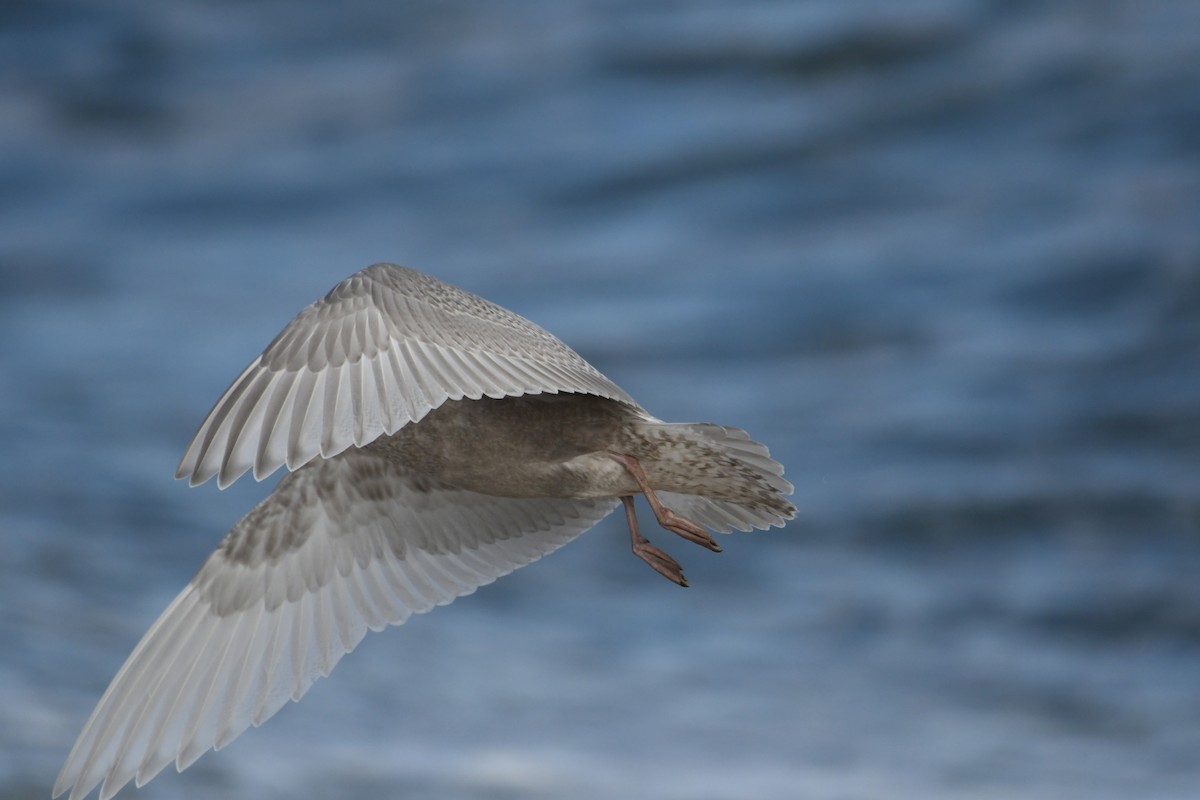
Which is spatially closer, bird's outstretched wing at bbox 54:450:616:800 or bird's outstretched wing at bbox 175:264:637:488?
bird's outstretched wing at bbox 175:264:637:488

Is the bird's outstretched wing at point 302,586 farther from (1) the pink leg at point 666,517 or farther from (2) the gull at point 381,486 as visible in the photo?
(1) the pink leg at point 666,517

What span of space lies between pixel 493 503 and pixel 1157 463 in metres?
11.5

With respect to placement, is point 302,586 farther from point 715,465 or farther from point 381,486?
point 715,465

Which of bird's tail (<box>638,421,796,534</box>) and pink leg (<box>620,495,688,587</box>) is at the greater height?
bird's tail (<box>638,421,796,534</box>)

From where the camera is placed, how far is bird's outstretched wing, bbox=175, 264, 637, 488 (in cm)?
521

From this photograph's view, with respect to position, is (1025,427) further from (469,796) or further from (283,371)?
(283,371)

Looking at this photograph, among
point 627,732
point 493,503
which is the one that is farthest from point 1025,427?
point 493,503

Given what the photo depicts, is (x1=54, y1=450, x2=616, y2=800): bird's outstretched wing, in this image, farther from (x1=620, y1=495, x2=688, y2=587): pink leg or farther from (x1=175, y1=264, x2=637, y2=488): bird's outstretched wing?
(x1=175, y1=264, x2=637, y2=488): bird's outstretched wing

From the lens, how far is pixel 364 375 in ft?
18.0

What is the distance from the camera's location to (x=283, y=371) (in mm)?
5488

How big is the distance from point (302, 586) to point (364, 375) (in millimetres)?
1653

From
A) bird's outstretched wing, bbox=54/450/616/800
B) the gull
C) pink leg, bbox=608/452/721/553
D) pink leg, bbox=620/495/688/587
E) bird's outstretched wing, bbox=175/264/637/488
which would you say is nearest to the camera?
bird's outstretched wing, bbox=175/264/637/488

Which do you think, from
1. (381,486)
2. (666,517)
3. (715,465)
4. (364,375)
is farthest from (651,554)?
(364,375)

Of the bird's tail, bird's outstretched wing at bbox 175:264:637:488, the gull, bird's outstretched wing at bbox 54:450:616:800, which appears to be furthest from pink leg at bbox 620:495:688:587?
bird's outstretched wing at bbox 54:450:616:800
